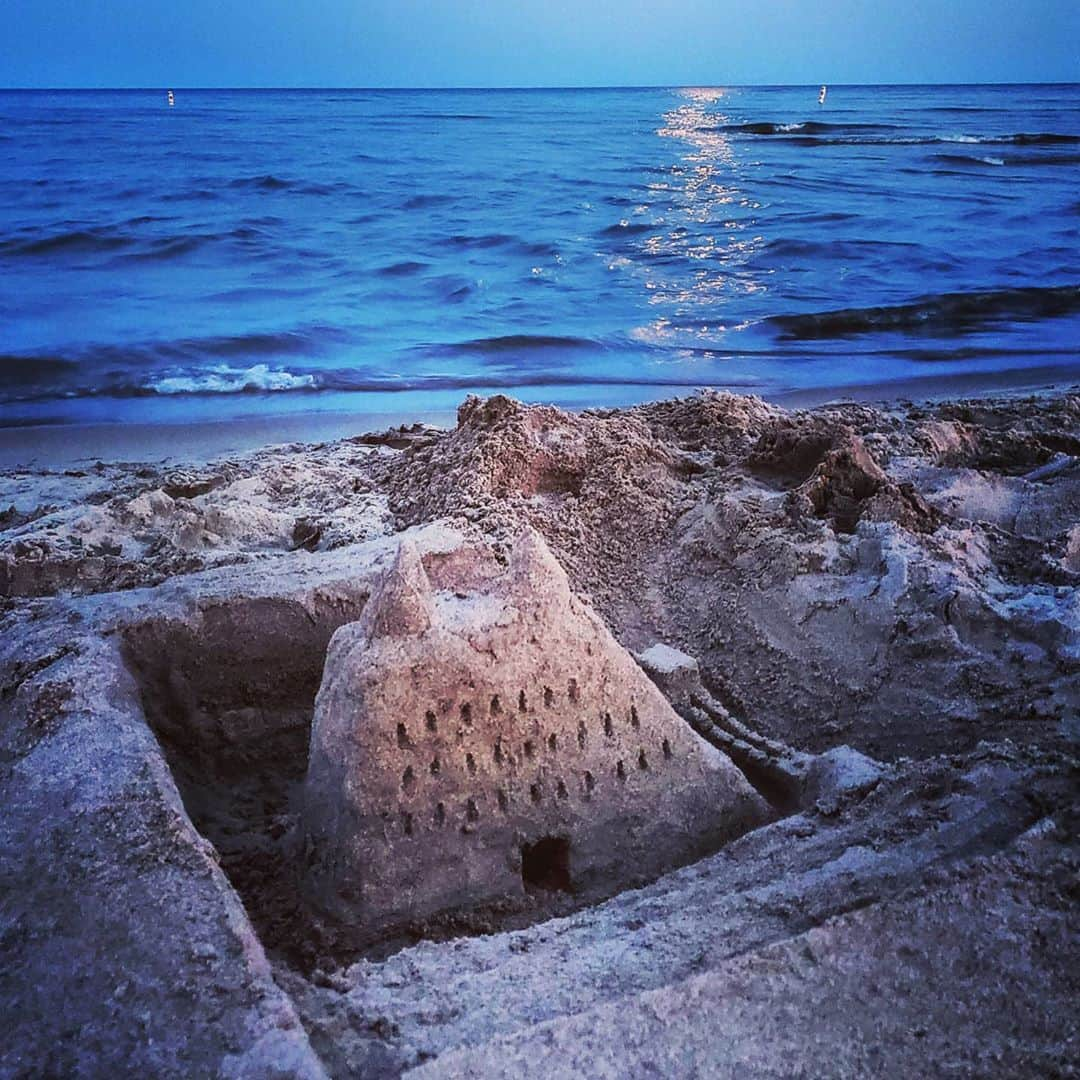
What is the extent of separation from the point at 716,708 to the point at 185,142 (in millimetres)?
15322

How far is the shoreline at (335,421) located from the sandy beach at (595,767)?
3.98ft

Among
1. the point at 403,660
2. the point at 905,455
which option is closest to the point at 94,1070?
the point at 403,660

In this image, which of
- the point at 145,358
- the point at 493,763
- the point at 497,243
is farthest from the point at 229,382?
the point at 493,763

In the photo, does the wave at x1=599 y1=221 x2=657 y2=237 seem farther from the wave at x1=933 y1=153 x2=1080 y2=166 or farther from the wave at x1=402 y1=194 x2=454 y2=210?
the wave at x1=933 y1=153 x2=1080 y2=166

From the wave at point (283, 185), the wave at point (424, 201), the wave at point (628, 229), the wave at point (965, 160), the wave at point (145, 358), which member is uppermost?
the wave at point (965, 160)

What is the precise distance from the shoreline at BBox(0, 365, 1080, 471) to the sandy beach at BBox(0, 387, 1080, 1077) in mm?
1214

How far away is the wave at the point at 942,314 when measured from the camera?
280 inches

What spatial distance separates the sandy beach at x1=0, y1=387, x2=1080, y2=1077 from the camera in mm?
1072

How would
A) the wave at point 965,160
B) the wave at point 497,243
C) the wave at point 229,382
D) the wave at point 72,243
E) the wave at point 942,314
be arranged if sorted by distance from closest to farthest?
the wave at point 229,382 < the wave at point 942,314 < the wave at point 72,243 < the wave at point 497,243 < the wave at point 965,160

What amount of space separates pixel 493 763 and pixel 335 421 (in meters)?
3.79

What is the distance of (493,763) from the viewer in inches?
60.0

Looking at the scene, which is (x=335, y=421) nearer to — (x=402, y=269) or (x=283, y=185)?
(x=402, y=269)

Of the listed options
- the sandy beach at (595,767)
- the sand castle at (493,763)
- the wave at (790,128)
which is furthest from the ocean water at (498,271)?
the wave at (790,128)

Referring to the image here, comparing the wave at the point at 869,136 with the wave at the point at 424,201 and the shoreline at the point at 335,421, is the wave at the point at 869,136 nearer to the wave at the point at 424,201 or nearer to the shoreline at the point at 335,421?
the wave at the point at 424,201
